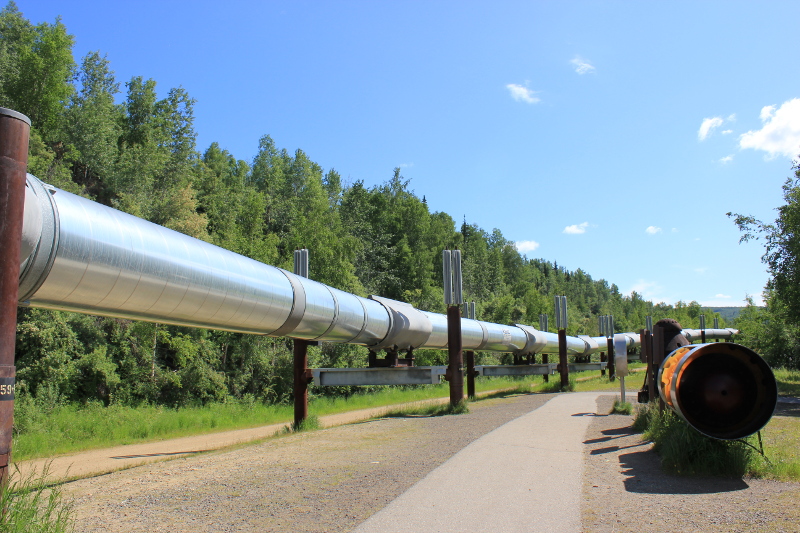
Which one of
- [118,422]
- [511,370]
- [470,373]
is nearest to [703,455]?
[470,373]

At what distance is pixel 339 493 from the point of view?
6.34 meters

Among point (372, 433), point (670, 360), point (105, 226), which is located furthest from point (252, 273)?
point (670, 360)

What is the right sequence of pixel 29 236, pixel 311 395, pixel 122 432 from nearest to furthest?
1. pixel 29 236
2. pixel 122 432
3. pixel 311 395

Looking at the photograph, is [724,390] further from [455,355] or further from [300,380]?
[455,355]

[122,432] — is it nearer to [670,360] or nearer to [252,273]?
[252,273]

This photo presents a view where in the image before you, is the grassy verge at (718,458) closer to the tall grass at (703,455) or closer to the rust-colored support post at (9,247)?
the tall grass at (703,455)

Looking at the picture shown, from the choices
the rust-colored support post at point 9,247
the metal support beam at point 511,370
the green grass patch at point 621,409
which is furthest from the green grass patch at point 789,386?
the rust-colored support post at point 9,247

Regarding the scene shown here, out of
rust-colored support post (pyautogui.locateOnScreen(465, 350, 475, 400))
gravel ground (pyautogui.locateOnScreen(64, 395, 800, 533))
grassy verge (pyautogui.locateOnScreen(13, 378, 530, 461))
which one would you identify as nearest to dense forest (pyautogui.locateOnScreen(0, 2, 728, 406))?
grassy verge (pyautogui.locateOnScreen(13, 378, 530, 461))

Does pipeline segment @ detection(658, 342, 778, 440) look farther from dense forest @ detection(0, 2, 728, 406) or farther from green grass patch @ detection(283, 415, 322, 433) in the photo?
dense forest @ detection(0, 2, 728, 406)

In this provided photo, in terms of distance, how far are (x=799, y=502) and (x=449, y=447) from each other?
4.91 m

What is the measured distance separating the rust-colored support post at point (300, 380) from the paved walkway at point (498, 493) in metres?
5.01

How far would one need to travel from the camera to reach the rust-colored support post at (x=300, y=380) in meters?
13.4

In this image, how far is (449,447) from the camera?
9406mm

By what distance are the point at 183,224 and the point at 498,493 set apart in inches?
985
